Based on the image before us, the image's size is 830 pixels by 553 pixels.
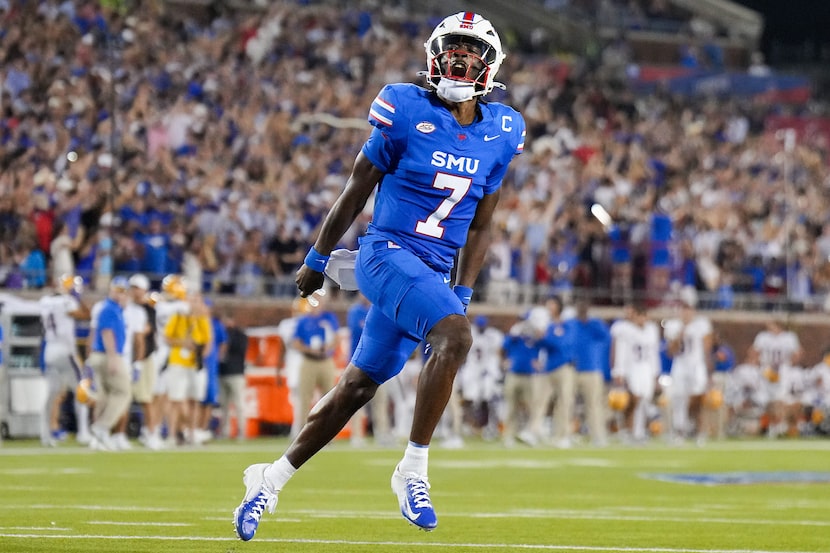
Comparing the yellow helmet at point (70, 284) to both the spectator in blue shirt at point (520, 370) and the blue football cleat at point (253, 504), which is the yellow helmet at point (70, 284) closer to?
the spectator in blue shirt at point (520, 370)

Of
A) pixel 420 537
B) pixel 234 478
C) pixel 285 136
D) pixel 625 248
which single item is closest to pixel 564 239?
pixel 625 248

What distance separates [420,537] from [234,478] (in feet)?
17.9

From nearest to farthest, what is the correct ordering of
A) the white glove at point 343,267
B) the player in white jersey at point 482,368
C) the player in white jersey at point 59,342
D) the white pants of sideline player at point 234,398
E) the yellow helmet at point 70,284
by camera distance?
the white glove at point 343,267 → the yellow helmet at point 70,284 → the player in white jersey at point 59,342 → the white pants of sideline player at point 234,398 → the player in white jersey at point 482,368

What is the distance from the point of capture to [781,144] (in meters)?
30.7

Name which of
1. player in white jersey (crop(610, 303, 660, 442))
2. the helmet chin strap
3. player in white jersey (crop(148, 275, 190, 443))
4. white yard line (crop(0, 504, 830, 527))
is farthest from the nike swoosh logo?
player in white jersey (crop(610, 303, 660, 442))

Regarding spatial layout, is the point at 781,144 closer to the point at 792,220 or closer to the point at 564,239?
the point at 792,220

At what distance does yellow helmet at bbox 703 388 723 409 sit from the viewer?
2336 centimetres

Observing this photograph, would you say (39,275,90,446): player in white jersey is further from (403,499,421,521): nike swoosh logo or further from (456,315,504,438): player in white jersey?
(403,499,421,521): nike swoosh logo

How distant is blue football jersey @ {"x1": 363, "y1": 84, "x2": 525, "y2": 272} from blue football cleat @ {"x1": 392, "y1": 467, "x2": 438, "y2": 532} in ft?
3.05

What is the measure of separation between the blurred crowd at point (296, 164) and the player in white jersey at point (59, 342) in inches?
53.8

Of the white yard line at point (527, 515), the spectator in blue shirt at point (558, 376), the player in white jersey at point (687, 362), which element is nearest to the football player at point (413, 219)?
the white yard line at point (527, 515)

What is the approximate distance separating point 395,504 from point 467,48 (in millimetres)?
4304

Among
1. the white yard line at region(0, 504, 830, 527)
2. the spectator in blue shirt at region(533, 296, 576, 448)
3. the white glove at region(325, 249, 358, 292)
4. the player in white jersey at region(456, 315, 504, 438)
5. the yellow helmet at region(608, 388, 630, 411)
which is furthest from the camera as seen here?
the player in white jersey at region(456, 315, 504, 438)

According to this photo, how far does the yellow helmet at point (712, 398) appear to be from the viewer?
76.6 ft
